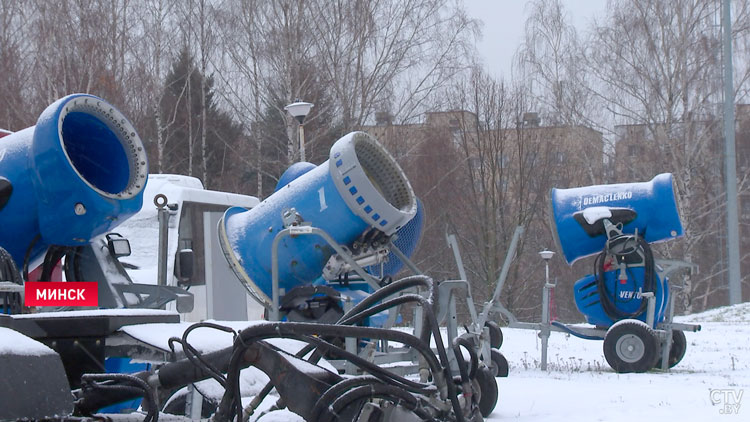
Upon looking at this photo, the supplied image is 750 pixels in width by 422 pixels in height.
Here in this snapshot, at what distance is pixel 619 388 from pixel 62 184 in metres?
5.34

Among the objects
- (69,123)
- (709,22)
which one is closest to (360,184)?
(69,123)

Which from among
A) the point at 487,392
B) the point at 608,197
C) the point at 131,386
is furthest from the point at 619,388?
the point at 131,386

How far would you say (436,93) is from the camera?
2691 centimetres

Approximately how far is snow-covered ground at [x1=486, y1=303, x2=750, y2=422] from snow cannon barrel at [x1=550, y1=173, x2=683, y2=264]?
1.42 m

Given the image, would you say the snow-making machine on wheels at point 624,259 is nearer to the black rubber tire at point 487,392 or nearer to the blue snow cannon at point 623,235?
the blue snow cannon at point 623,235

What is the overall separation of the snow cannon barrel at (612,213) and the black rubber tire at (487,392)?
4.37m

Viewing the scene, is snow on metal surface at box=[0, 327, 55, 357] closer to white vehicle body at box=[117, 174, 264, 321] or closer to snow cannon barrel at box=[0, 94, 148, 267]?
snow cannon barrel at box=[0, 94, 148, 267]

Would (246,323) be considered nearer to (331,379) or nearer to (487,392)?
(331,379)

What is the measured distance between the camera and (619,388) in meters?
7.94

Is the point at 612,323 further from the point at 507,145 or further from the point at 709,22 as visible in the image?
the point at 709,22

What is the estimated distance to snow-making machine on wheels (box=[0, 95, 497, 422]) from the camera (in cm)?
250

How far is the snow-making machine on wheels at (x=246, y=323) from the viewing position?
250 centimetres

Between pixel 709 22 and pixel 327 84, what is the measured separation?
12.5 metres

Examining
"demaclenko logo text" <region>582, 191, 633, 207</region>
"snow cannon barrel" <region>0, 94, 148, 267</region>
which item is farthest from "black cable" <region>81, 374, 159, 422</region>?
"demaclenko logo text" <region>582, 191, 633, 207</region>
